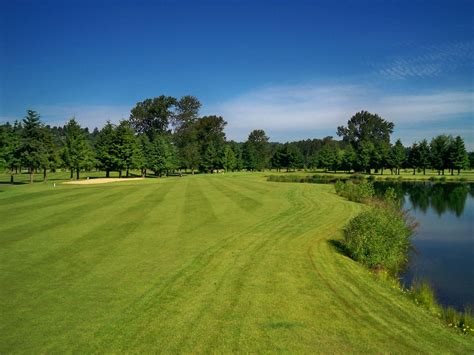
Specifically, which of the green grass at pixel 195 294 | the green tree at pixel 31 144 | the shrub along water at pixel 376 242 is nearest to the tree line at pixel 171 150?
the green tree at pixel 31 144

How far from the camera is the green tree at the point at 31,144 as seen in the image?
6316cm

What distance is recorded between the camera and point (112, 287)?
38.9ft

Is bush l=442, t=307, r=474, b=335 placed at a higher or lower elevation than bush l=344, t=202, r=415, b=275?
lower

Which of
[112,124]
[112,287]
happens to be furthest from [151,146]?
[112,287]

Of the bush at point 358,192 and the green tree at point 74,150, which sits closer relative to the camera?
the bush at point 358,192

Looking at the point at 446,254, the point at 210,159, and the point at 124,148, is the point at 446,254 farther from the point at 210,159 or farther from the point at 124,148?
the point at 210,159

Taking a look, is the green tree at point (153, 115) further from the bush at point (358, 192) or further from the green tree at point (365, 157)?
the bush at point (358, 192)

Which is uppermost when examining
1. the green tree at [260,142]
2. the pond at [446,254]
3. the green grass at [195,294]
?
the green tree at [260,142]

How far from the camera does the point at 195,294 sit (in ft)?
37.8

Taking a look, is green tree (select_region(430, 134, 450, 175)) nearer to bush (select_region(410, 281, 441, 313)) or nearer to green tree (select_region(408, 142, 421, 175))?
green tree (select_region(408, 142, 421, 175))

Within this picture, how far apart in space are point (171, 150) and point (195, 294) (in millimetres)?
89857

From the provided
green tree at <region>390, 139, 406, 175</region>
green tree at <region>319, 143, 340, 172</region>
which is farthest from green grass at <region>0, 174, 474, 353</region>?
green tree at <region>319, 143, 340, 172</region>

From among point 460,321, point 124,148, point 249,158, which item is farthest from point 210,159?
point 460,321

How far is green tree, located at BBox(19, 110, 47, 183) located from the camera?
63156 mm
